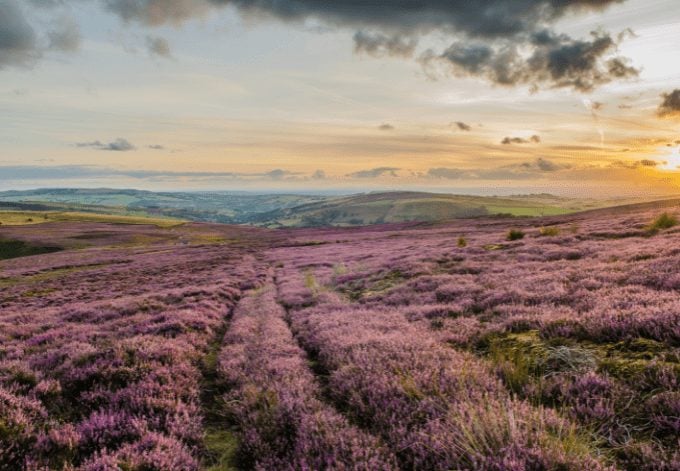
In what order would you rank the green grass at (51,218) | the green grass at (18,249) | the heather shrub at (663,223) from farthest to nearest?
the green grass at (51,218) → the green grass at (18,249) → the heather shrub at (663,223)

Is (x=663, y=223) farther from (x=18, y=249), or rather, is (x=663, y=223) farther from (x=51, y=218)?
(x=51, y=218)

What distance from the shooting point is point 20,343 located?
11.8m

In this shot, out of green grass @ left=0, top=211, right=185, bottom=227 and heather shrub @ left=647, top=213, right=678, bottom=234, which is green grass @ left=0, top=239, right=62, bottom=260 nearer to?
green grass @ left=0, top=211, right=185, bottom=227

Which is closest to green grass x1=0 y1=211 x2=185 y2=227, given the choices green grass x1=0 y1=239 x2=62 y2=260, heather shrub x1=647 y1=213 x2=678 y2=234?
green grass x1=0 y1=239 x2=62 y2=260

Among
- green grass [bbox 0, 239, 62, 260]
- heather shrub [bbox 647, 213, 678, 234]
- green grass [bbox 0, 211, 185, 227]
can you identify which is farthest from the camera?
green grass [bbox 0, 211, 185, 227]

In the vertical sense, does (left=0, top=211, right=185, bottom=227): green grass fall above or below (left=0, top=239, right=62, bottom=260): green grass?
above

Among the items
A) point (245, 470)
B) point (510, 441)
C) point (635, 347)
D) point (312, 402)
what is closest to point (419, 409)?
point (510, 441)

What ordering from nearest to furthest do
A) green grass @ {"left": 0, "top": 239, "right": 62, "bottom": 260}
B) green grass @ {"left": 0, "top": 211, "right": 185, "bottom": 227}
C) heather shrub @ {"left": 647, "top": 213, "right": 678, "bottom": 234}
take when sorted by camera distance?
heather shrub @ {"left": 647, "top": 213, "right": 678, "bottom": 234}
green grass @ {"left": 0, "top": 239, "right": 62, "bottom": 260}
green grass @ {"left": 0, "top": 211, "right": 185, "bottom": 227}

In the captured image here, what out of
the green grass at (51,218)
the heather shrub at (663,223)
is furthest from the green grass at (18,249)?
the heather shrub at (663,223)

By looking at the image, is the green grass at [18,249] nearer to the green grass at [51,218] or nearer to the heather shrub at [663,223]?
the green grass at [51,218]

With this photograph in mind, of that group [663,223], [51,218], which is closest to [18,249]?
[51,218]

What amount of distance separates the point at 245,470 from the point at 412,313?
791 centimetres

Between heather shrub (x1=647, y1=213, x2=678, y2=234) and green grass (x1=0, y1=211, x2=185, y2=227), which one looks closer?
heather shrub (x1=647, y1=213, x2=678, y2=234)

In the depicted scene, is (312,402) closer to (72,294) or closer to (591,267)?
(591,267)
